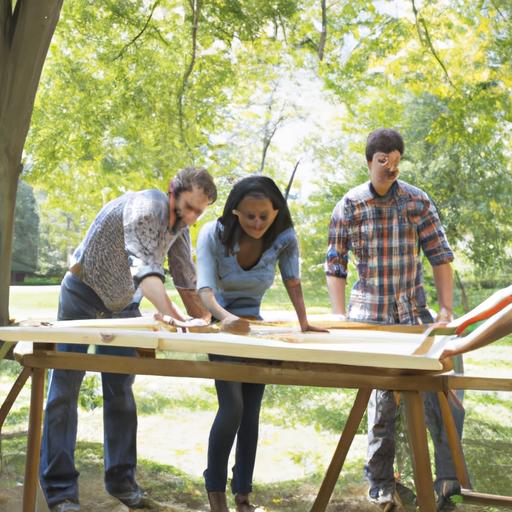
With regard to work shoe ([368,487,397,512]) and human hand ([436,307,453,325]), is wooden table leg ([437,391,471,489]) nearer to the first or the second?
human hand ([436,307,453,325])

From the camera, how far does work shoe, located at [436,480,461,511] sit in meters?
3.19

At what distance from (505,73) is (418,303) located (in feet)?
16.6

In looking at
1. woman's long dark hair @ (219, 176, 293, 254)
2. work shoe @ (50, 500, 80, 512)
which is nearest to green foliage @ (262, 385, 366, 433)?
work shoe @ (50, 500, 80, 512)

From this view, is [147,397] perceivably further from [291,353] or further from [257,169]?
[291,353]

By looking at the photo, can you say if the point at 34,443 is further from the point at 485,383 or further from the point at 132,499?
the point at 485,383

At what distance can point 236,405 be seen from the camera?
2596 millimetres

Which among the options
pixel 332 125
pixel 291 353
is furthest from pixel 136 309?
pixel 332 125

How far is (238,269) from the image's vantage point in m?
2.78

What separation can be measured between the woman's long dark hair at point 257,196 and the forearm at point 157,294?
0.92 feet

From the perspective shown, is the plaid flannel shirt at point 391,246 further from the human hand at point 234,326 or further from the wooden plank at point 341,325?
the human hand at point 234,326

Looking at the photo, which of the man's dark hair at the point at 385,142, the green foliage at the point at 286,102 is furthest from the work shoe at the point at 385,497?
the green foliage at the point at 286,102

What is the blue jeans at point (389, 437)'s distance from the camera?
10.6 ft

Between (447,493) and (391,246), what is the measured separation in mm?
1012

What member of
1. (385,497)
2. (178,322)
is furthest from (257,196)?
(385,497)
